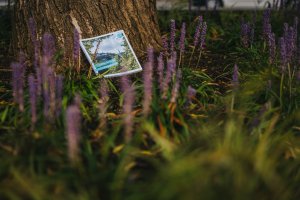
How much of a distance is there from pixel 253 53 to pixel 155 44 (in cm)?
92

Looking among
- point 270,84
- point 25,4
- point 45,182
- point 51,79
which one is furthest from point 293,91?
point 25,4

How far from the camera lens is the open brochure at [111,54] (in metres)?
4.79

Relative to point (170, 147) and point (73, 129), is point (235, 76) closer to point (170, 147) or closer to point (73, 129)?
point (170, 147)

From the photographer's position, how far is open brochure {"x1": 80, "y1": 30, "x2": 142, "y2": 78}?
4.79 metres

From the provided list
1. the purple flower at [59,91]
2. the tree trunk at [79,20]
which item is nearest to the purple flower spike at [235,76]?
the purple flower at [59,91]

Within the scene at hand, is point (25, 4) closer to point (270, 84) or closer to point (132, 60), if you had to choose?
point (132, 60)

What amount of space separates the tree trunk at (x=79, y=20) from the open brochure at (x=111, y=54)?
0.30ft

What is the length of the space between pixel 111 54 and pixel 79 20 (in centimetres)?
41

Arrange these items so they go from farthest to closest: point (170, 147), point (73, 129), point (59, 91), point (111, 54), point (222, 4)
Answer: point (222, 4) < point (111, 54) < point (59, 91) < point (170, 147) < point (73, 129)

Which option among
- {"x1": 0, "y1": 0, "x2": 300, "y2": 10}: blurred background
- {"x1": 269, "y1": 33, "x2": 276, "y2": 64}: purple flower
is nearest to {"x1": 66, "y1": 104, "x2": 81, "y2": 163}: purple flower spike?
{"x1": 269, "y1": 33, "x2": 276, "y2": 64}: purple flower

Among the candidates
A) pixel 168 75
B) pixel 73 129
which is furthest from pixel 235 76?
pixel 73 129

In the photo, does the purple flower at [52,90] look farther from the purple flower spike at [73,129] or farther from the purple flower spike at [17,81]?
the purple flower spike at [73,129]

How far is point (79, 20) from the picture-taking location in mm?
4934

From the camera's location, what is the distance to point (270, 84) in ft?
13.4
